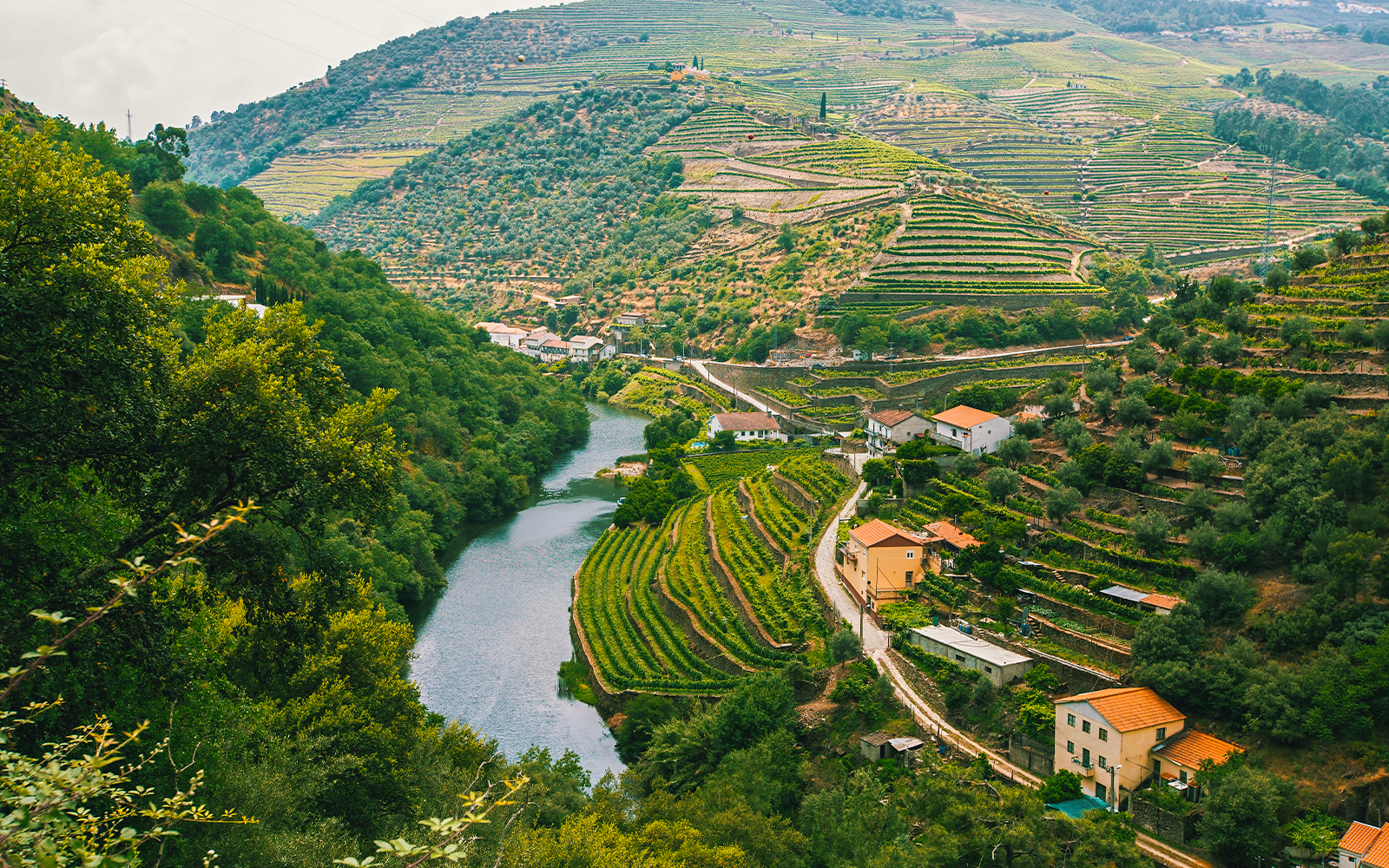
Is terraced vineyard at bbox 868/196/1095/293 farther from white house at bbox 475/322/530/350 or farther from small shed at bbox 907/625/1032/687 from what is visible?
small shed at bbox 907/625/1032/687

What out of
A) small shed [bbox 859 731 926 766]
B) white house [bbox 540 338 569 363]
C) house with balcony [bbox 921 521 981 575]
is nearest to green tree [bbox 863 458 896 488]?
house with balcony [bbox 921 521 981 575]

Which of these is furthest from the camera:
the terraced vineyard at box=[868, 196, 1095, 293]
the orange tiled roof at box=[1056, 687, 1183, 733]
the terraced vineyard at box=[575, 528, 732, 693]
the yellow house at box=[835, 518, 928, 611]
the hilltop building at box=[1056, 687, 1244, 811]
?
the terraced vineyard at box=[868, 196, 1095, 293]

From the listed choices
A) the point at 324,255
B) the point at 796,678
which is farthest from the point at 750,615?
the point at 324,255

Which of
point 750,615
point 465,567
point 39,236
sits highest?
point 39,236

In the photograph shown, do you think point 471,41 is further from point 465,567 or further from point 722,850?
point 722,850

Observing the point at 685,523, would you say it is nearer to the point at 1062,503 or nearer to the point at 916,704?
the point at 1062,503

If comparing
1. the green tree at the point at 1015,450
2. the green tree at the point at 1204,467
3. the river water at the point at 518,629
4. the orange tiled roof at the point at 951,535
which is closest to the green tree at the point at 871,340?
the river water at the point at 518,629

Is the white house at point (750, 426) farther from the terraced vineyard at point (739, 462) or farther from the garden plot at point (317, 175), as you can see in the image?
the garden plot at point (317, 175)
